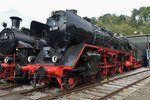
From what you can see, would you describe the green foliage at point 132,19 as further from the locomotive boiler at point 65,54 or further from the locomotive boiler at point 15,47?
the locomotive boiler at point 65,54

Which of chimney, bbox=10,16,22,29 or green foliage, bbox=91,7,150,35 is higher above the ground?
green foliage, bbox=91,7,150,35

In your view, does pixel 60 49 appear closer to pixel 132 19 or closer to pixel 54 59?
pixel 54 59

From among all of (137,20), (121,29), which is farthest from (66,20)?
(137,20)

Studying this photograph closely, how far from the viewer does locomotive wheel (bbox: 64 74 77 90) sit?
8623mm

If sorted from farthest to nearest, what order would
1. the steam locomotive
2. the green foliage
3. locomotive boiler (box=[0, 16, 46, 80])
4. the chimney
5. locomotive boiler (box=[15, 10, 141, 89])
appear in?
the green foliage, the chimney, locomotive boiler (box=[0, 16, 46, 80]), the steam locomotive, locomotive boiler (box=[15, 10, 141, 89])

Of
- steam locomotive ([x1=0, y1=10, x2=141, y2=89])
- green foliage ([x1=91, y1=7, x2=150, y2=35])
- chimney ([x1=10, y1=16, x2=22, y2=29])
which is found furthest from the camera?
green foliage ([x1=91, y1=7, x2=150, y2=35])

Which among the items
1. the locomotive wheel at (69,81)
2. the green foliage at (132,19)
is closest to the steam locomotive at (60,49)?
the locomotive wheel at (69,81)

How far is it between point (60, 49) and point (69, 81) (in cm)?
140

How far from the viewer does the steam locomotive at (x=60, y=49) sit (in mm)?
8602

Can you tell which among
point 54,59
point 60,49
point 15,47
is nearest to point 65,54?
point 60,49

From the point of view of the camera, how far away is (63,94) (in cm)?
788

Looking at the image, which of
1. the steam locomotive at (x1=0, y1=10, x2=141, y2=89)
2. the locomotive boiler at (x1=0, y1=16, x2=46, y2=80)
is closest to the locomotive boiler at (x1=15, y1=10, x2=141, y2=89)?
the steam locomotive at (x1=0, y1=10, x2=141, y2=89)

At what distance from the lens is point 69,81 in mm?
8836

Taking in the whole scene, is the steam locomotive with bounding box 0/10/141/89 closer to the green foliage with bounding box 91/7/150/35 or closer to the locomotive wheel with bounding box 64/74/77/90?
the locomotive wheel with bounding box 64/74/77/90
